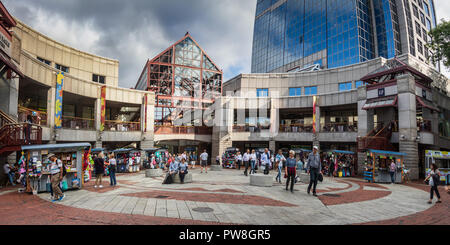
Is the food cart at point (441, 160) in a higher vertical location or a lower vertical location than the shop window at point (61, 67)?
lower

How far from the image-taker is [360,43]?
5969cm

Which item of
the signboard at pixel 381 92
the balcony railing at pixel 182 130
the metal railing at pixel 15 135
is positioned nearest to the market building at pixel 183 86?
the balcony railing at pixel 182 130

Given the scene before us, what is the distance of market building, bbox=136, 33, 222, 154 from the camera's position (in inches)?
1449

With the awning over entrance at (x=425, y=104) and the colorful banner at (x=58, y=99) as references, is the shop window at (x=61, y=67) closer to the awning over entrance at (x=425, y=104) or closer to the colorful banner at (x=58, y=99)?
the colorful banner at (x=58, y=99)

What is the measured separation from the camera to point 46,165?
12516mm

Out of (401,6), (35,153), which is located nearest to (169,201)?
(35,153)

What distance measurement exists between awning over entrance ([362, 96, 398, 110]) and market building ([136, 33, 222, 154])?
19097 mm

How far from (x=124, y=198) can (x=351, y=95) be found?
25.4 m

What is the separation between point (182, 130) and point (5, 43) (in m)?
20.8

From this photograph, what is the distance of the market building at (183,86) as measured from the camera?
36812 mm

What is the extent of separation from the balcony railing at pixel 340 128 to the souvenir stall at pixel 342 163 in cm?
481

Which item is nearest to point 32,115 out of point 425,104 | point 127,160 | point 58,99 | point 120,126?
point 58,99

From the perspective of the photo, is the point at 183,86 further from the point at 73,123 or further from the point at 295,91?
the point at 73,123
